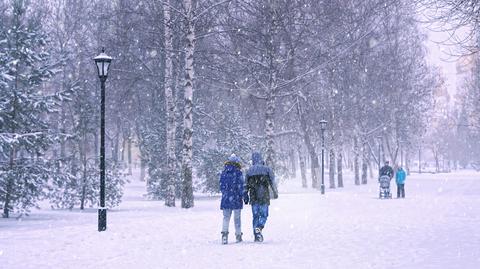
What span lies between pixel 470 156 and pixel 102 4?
8910 centimetres

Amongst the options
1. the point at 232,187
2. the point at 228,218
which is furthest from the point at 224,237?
the point at 232,187

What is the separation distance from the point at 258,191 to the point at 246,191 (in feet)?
0.80

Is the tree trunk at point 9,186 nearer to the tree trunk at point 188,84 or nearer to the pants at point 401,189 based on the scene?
the tree trunk at point 188,84

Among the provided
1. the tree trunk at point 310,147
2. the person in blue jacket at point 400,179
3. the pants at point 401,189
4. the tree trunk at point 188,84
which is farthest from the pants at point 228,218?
the tree trunk at point 310,147

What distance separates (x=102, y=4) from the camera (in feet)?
135

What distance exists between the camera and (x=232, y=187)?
1262 cm

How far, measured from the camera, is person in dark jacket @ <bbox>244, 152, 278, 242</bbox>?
12664 mm

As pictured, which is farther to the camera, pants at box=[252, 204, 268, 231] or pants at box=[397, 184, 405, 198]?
pants at box=[397, 184, 405, 198]

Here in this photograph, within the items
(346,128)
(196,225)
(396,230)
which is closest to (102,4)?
(346,128)

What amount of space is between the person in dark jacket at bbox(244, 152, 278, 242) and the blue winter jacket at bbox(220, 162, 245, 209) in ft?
0.55

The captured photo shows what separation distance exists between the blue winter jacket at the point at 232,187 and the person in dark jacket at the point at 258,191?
168mm

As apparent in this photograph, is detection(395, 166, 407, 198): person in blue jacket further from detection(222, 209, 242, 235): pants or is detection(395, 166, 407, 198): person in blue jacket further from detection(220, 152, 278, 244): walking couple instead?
detection(222, 209, 242, 235): pants

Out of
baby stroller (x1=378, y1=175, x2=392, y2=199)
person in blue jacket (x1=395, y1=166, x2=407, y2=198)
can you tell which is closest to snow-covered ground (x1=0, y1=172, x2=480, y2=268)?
baby stroller (x1=378, y1=175, x2=392, y2=199)

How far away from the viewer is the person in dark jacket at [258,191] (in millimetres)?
12664
